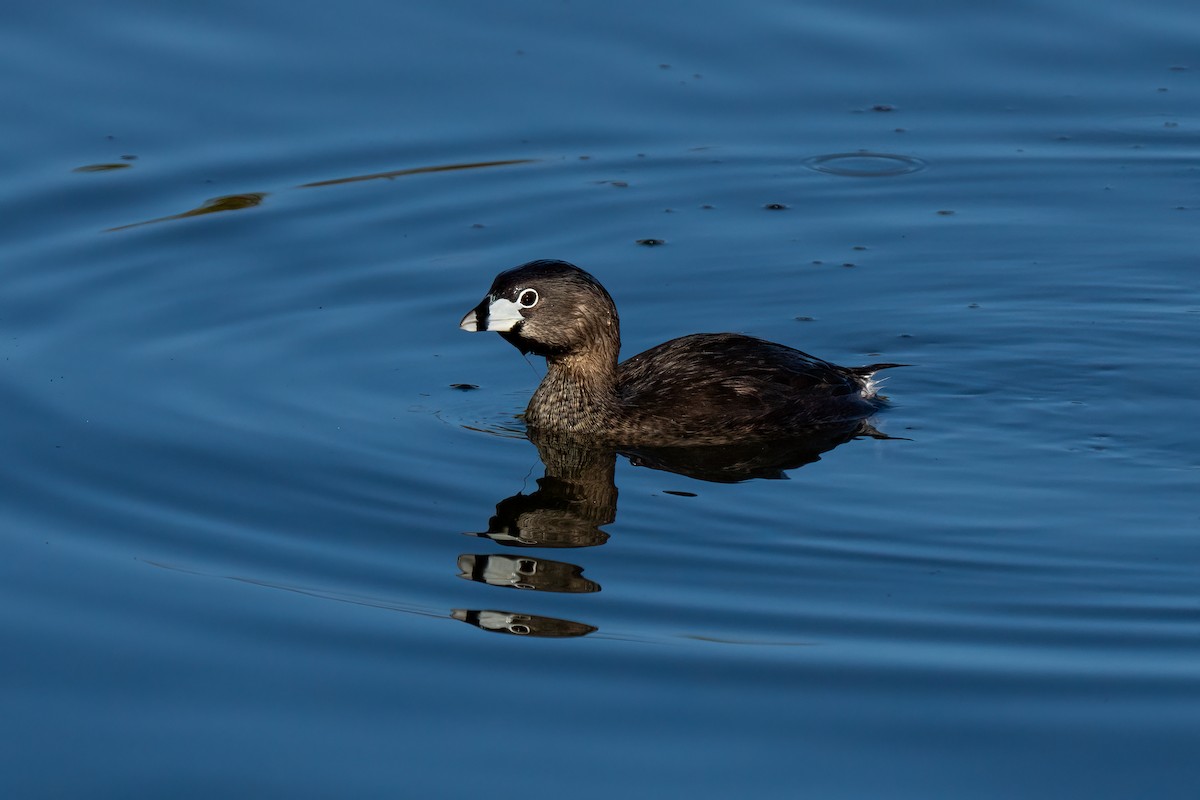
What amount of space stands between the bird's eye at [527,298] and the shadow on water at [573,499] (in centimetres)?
72

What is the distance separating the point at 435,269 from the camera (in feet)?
39.2

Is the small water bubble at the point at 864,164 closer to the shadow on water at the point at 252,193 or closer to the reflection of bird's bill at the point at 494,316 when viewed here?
the shadow on water at the point at 252,193

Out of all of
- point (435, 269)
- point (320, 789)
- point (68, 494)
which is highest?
point (435, 269)

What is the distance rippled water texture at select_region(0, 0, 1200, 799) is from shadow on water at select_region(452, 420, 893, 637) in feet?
0.11

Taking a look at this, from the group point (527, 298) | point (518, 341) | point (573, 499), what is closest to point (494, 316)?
point (527, 298)

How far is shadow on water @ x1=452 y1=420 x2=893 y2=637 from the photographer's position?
25.4ft

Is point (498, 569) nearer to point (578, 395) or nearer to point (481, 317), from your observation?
point (481, 317)

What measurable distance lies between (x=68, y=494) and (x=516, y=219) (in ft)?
15.8

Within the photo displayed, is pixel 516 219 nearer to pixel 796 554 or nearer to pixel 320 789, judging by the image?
pixel 796 554

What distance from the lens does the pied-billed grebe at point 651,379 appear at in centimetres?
993

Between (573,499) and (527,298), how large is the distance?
52.3 inches

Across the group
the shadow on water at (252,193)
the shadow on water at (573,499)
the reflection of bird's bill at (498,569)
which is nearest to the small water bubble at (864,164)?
the shadow on water at (252,193)

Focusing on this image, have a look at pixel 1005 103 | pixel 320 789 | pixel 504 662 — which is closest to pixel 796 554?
pixel 504 662

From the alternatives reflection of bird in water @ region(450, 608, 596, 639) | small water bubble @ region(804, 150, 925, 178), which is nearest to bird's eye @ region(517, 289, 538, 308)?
reflection of bird in water @ region(450, 608, 596, 639)
